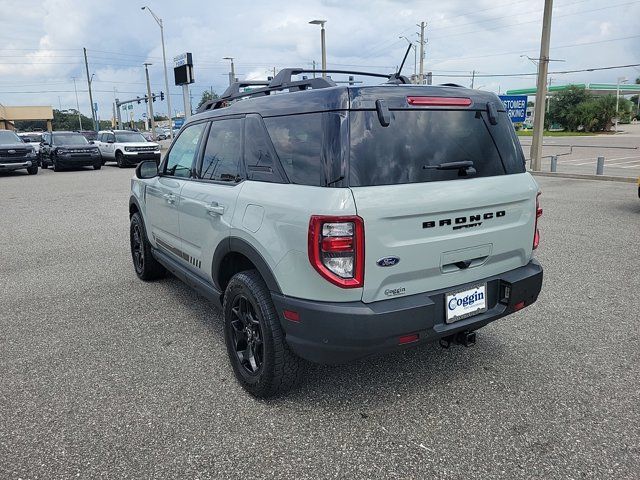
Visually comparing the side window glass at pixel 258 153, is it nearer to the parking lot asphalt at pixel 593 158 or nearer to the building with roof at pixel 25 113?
the parking lot asphalt at pixel 593 158

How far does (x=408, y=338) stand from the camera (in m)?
2.69

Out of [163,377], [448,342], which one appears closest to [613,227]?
[448,342]

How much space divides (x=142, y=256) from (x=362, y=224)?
3.73 metres

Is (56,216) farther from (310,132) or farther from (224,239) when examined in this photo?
(310,132)

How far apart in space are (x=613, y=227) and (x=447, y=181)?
6465mm

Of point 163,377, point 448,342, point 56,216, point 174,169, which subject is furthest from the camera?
point 56,216

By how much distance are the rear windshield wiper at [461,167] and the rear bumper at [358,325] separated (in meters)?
0.66

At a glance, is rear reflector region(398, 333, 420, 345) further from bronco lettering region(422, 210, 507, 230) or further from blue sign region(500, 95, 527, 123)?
blue sign region(500, 95, 527, 123)

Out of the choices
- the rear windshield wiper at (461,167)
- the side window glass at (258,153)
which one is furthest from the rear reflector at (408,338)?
the side window glass at (258,153)

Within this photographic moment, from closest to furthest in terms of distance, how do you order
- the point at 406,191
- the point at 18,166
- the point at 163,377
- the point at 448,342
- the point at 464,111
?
the point at 406,191, the point at 464,111, the point at 448,342, the point at 163,377, the point at 18,166

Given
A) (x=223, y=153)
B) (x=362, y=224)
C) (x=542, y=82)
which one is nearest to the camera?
(x=362, y=224)

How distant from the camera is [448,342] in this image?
3.25 meters

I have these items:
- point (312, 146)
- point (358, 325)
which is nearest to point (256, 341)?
point (358, 325)

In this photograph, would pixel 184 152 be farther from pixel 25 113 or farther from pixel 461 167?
pixel 25 113
